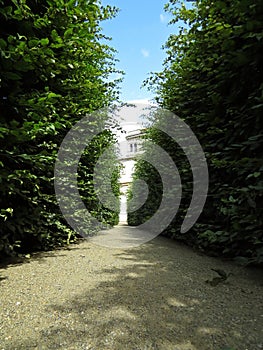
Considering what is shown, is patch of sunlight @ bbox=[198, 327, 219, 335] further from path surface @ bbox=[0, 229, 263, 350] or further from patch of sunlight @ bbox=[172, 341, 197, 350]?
patch of sunlight @ bbox=[172, 341, 197, 350]

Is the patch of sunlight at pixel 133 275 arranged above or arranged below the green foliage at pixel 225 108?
below

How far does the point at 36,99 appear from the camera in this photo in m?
2.51

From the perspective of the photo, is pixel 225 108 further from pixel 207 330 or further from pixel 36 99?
A: pixel 207 330

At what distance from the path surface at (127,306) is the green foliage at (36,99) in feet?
2.19

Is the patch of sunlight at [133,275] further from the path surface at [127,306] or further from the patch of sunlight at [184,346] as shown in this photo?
the patch of sunlight at [184,346]

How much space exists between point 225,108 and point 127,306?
2390mm

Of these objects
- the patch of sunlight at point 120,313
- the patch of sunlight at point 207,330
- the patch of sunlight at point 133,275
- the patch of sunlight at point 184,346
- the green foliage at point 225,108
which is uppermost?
the green foliage at point 225,108

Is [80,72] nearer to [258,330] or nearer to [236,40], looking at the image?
[236,40]

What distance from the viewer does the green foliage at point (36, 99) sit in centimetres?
223

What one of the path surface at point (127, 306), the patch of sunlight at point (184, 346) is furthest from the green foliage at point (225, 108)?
the patch of sunlight at point (184, 346)

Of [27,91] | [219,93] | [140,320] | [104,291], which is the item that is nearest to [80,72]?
[27,91]

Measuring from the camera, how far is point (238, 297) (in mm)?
2039

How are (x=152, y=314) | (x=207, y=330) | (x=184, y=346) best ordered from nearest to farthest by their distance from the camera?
(x=184, y=346)
(x=207, y=330)
(x=152, y=314)

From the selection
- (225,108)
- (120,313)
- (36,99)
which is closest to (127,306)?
(120,313)
